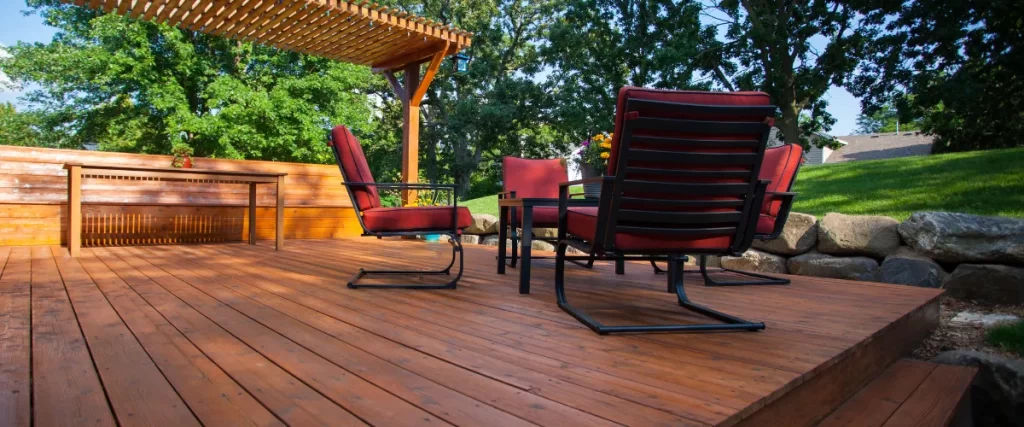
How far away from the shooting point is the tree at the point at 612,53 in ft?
43.2

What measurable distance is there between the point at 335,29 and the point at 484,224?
2774mm

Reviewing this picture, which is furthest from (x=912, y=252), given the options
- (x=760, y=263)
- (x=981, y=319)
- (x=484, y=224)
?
(x=484, y=224)

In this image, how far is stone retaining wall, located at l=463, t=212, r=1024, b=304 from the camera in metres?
3.36

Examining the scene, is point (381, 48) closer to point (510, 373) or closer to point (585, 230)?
point (585, 230)

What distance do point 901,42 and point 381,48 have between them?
10.6m

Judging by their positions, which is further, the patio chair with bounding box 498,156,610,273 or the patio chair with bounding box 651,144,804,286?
the patio chair with bounding box 498,156,610,273

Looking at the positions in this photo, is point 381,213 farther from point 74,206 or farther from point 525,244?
point 74,206

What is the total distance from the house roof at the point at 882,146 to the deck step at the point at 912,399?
2197 cm

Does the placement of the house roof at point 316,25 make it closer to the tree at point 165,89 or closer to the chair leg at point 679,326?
the chair leg at point 679,326

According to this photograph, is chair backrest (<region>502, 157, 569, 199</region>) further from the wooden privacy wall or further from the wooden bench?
the wooden privacy wall

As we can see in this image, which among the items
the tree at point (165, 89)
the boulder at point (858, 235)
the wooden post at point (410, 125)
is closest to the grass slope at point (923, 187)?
the boulder at point (858, 235)

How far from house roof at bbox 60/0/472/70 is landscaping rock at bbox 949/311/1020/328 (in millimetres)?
4993

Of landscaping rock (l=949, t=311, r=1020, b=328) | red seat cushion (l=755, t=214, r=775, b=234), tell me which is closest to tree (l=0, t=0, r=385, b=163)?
red seat cushion (l=755, t=214, r=775, b=234)

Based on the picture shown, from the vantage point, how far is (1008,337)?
2770mm
